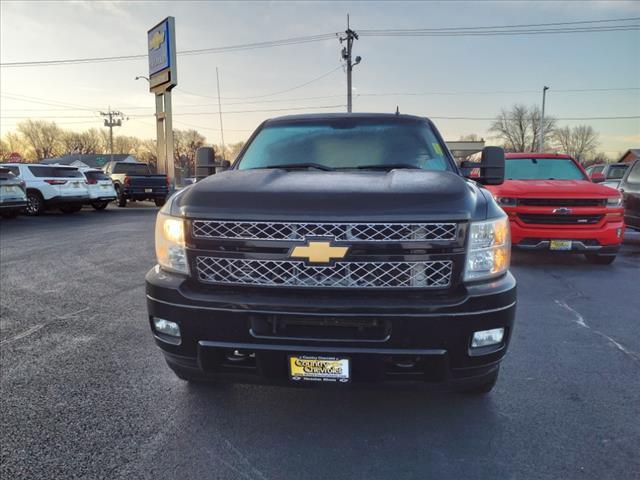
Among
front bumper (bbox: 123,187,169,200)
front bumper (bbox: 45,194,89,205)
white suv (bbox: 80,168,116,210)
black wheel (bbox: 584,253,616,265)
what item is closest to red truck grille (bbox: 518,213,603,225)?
black wheel (bbox: 584,253,616,265)

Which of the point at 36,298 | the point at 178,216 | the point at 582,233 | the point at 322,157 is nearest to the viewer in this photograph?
the point at 178,216

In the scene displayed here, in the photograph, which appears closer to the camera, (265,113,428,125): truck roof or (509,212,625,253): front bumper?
(265,113,428,125): truck roof

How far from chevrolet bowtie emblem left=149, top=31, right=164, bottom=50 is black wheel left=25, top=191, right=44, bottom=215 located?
11.5 metres

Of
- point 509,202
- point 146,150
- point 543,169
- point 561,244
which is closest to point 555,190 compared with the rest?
point 509,202

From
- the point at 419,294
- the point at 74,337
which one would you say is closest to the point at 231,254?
the point at 419,294

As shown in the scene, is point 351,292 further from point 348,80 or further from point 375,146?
point 348,80

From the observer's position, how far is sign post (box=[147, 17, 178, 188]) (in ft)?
77.2

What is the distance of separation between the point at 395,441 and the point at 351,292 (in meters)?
0.87

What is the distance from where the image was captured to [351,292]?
2389mm

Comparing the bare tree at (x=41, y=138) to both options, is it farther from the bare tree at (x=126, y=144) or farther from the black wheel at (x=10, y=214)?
the black wheel at (x=10, y=214)

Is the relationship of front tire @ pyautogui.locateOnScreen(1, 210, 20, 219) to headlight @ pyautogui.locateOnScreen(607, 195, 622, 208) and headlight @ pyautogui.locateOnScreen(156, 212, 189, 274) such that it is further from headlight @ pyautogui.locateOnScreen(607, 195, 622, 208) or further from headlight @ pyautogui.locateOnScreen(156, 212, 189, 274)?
headlight @ pyautogui.locateOnScreen(607, 195, 622, 208)

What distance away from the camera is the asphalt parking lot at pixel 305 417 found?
237 centimetres

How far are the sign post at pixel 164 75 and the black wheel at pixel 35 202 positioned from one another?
6.77 m

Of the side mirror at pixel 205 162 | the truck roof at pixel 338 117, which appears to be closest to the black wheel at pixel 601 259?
the truck roof at pixel 338 117
